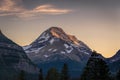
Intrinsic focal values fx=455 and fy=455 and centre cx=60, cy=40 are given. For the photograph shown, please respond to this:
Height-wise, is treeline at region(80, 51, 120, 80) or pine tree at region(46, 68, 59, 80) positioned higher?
treeline at region(80, 51, 120, 80)

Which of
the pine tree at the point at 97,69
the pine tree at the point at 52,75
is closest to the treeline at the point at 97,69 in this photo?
the pine tree at the point at 97,69

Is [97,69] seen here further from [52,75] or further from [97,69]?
[52,75]

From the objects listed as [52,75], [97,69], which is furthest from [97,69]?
[52,75]

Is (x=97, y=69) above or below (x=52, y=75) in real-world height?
above

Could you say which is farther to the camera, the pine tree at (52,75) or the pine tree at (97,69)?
the pine tree at (52,75)

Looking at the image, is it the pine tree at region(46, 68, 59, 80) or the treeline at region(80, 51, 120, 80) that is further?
the pine tree at region(46, 68, 59, 80)

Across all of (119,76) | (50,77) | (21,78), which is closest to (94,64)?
(119,76)

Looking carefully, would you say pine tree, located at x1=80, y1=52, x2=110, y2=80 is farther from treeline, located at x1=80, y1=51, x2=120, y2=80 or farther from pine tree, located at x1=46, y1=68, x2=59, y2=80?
pine tree, located at x1=46, y1=68, x2=59, y2=80

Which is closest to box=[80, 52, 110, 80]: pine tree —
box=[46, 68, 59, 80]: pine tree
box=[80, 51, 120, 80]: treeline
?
box=[80, 51, 120, 80]: treeline

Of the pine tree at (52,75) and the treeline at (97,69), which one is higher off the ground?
the treeline at (97,69)

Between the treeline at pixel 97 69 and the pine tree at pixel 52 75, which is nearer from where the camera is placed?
the treeline at pixel 97 69

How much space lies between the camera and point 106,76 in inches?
1747

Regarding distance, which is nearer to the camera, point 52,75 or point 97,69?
point 97,69

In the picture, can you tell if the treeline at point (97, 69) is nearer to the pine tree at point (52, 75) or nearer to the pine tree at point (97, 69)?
the pine tree at point (97, 69)
